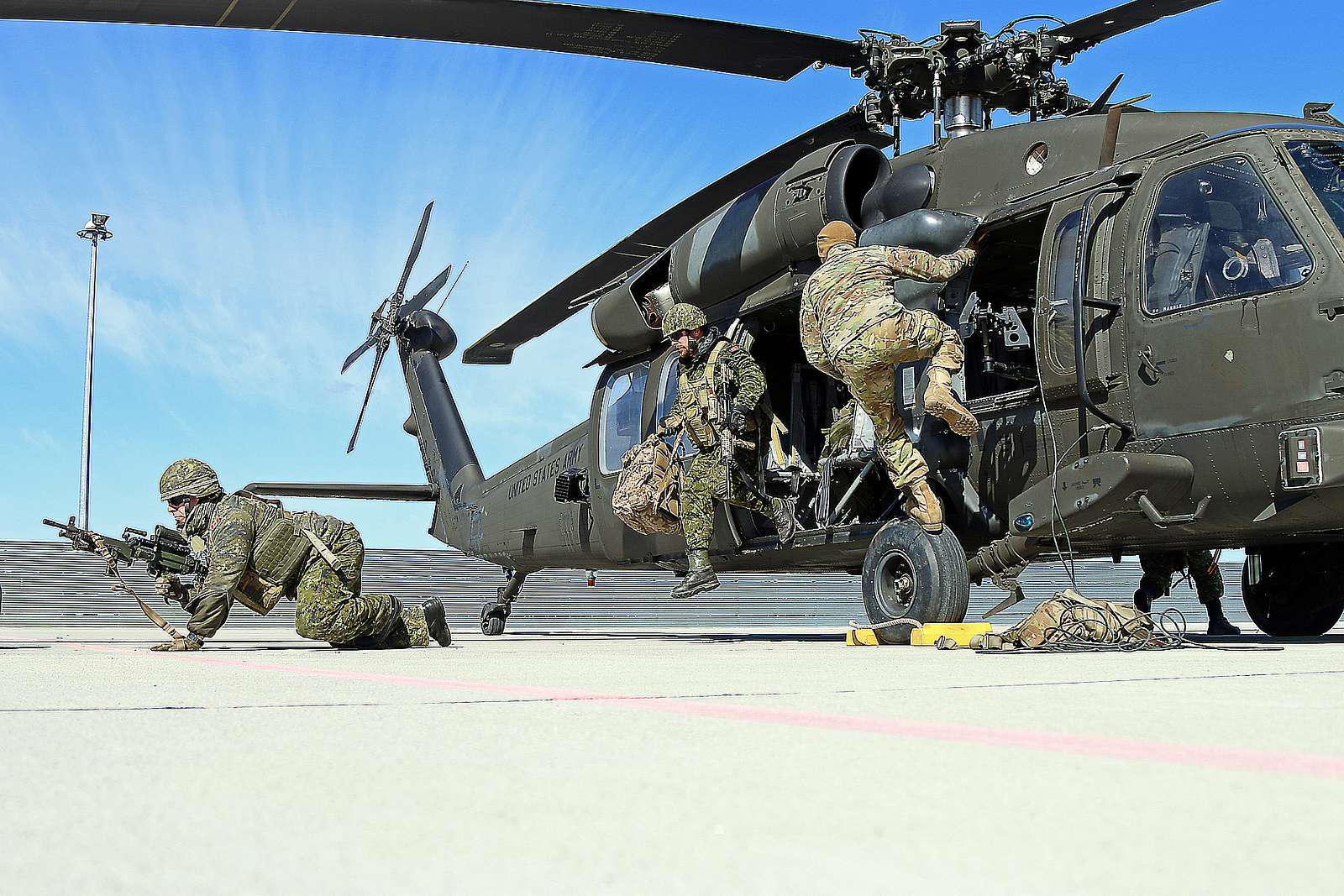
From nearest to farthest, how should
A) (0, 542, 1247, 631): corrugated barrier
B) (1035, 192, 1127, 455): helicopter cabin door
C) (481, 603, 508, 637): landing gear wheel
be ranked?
(1035, 192, 1127, 455): helicopter cabin door < (481, 603, 508, 637): landing gear wheel < (0, 542, 1247, 631): corrugated barrier

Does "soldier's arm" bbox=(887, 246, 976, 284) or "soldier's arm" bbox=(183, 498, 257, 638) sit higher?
"soldier's arm" bbox=(887, 246, 976, 284)

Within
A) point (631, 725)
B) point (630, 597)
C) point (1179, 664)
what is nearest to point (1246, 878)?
point (631, 725)

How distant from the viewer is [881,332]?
5609mm

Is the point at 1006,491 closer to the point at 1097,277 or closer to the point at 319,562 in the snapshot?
the point at 1097,277

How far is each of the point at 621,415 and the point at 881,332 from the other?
128 inches

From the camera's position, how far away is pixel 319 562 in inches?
251

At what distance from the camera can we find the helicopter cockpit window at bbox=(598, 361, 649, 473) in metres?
8.34

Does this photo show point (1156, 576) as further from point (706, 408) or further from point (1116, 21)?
point (1116, 21)

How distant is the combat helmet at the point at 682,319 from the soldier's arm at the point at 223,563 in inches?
101

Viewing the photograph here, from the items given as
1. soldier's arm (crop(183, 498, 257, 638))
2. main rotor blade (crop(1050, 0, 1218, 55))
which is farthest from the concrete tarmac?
main rotor blade (crop(1050, 0, 1218, 55))

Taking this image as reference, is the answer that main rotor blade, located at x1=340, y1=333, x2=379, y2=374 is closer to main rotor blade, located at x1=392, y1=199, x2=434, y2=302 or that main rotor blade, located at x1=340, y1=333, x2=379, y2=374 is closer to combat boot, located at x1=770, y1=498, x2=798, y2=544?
main rotor blade, located at x1=392, y1=199, x2=434, y2=302

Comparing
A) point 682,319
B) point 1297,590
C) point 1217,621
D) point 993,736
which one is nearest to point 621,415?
point 682,319

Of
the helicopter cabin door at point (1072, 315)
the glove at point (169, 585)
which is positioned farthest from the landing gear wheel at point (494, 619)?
the helicopter cabin door at point (1072, 315)

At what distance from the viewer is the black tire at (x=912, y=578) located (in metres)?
5.47
